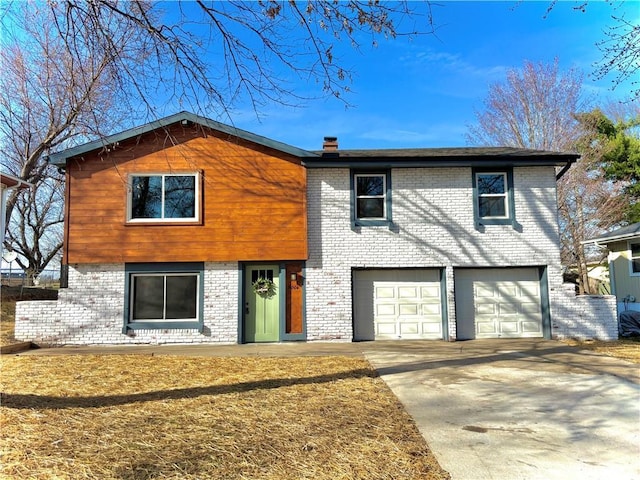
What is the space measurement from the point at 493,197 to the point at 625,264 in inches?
301

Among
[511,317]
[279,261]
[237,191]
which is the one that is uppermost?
[237,191]

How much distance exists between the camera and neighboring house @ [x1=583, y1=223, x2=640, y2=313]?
1581cm

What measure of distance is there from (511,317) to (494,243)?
2.14 m

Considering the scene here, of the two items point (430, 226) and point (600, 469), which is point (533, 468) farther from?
point (430, 226)

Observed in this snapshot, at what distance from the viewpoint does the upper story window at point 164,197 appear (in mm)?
12164

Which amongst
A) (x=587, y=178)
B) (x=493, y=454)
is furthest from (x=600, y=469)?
(x=587, y=178)

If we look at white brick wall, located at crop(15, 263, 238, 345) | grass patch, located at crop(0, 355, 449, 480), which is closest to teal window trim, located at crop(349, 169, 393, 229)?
white brick wall, located at crop(15, 263, 238, 345)

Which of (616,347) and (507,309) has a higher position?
(507,309)

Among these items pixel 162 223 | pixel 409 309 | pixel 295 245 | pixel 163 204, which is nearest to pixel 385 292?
pixel 409 309

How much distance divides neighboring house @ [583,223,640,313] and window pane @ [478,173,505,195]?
246 inches

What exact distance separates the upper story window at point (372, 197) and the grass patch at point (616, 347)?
5.81m

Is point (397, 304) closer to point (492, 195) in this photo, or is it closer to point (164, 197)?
point (492, 195)

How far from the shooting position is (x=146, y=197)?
1227 cm

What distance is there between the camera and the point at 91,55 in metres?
6.24
